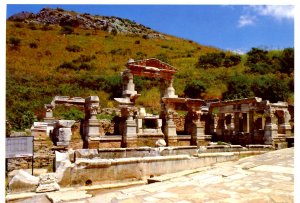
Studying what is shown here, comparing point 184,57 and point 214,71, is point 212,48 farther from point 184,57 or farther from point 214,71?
point 214,71

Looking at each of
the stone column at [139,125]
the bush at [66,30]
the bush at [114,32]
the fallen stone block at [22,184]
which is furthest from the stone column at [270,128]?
the bush at [114,32]

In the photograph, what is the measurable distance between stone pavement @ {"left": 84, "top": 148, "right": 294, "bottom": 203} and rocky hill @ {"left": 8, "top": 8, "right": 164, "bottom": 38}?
5868 cm

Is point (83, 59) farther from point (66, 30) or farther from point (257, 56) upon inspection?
point (257, 56)

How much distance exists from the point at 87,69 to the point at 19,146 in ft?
116

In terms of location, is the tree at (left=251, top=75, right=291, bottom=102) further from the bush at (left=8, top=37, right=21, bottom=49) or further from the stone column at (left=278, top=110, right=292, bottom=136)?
the bush at (left=8, top=37, right=21, bottom=49)

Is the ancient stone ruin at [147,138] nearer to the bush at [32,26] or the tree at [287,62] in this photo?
the tree at [287,62]

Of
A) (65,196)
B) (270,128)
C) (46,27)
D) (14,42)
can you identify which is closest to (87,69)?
(14,42)

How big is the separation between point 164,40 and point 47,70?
31.5 m

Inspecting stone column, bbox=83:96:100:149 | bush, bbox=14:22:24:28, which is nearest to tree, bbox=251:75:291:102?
stone column, bbox=83:96:100:149

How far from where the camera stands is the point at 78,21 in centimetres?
6719

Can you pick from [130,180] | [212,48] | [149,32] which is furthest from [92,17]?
[130,180]

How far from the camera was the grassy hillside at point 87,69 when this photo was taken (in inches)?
1196

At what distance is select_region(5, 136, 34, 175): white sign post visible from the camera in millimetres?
7930

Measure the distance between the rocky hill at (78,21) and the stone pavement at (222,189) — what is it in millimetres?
58682
